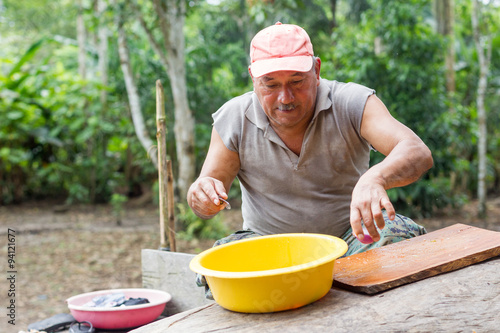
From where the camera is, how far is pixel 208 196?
1.69m

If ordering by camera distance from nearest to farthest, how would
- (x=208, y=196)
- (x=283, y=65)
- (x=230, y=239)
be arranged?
1. (x=208, y=196)
2. (x=283, y=65)
3. (x=230, y=239)

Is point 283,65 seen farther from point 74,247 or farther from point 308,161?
point 74,247

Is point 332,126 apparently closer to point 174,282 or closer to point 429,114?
point 174,282

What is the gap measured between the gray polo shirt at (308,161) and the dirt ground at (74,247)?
206cm

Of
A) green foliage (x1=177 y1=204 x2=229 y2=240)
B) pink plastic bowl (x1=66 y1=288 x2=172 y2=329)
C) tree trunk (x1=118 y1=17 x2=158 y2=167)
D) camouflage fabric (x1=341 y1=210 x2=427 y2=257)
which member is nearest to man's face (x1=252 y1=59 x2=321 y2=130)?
camouflage fabric (x1=341 y1=210 x2=427 y2=257)

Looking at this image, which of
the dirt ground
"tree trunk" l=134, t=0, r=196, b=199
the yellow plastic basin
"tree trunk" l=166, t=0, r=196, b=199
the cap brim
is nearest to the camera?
the yellow plastic basin

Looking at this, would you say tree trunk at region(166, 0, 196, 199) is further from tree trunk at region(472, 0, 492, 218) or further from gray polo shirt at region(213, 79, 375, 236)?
tree trunk at region(472, 0, 492, 218)

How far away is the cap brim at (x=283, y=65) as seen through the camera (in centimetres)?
188

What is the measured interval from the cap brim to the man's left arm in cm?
35

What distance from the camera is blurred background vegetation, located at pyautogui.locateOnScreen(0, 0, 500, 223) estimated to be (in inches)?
229

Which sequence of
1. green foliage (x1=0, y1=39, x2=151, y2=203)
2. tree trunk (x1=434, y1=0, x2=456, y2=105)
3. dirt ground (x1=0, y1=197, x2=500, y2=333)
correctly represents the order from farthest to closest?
green foliage (x1=0, y1=39, x2=151, y2=203), tree trunk (x1=434, y1=0, x2=456, y2=105), dirt ground (x1=0, y1=197, x2=500, y2=333)

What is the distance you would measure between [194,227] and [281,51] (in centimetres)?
413

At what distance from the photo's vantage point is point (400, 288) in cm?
142

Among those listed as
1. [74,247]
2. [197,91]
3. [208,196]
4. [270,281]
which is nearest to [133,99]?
[197,91]
